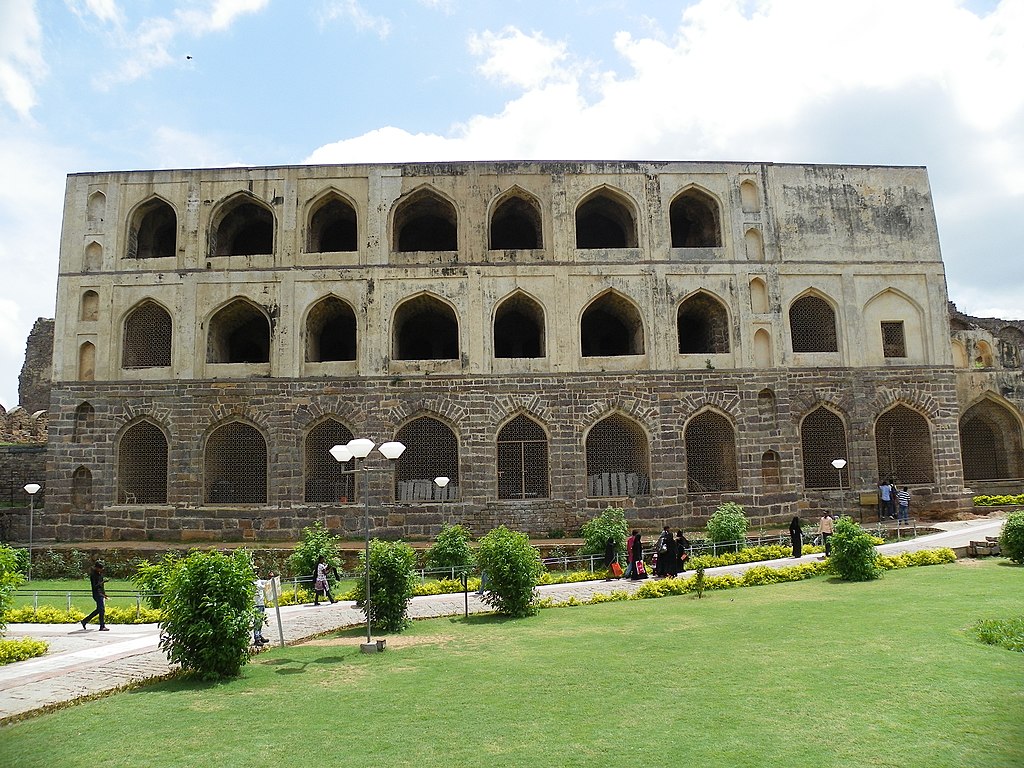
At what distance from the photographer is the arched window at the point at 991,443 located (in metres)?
23.3

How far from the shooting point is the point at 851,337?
21.1 metres

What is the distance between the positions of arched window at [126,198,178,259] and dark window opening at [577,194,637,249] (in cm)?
1223

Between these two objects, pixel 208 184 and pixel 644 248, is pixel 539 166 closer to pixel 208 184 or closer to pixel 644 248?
pixel 644 248

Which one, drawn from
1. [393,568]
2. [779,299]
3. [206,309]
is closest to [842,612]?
[393,568]

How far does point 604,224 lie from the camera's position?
23828mm

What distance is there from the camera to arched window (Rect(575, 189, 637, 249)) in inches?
843

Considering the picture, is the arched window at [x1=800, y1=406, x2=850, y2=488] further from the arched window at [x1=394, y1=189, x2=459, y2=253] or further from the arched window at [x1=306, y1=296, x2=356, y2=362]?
the arched window at [x1=306, y1=296, x2=356, y2=362]

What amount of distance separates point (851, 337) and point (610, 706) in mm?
A: 17513

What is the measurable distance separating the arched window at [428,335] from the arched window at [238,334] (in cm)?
411

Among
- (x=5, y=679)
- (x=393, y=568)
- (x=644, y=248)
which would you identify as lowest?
(x=5, y=679)

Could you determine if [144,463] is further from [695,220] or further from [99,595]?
[695,220]

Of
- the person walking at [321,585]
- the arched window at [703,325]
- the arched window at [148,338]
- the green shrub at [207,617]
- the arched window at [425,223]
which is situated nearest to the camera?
the green shrub at [207,617]

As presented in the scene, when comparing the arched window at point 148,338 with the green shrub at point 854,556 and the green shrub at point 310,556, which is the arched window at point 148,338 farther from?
the green shrub at point 854,556

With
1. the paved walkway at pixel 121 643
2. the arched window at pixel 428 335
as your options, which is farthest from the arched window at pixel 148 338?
the paved walkway at pixel 121 643
